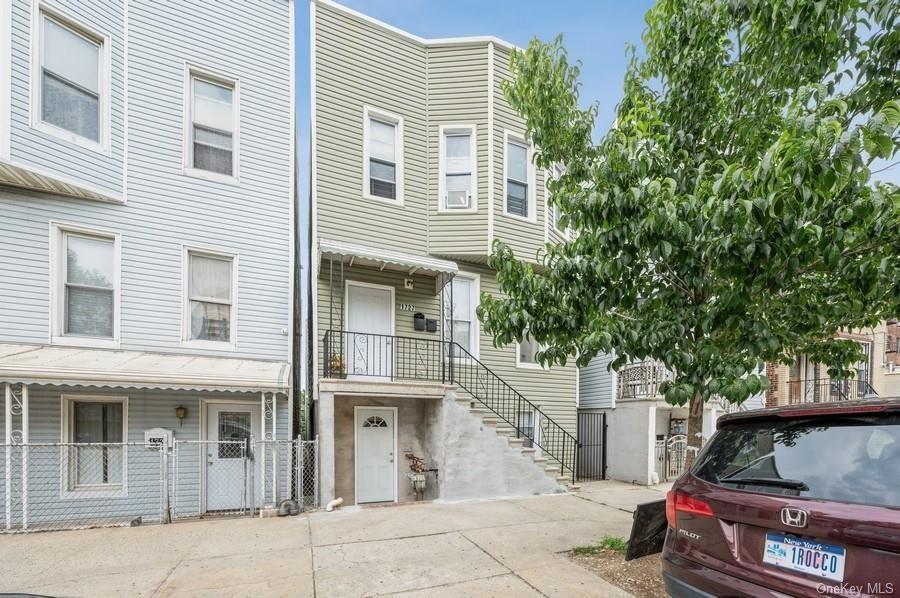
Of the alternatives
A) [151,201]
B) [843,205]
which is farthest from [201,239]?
[843,205]

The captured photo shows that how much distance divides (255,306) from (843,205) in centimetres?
839

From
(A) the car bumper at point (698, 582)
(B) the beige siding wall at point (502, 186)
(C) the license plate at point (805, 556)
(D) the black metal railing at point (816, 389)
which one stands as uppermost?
(B) the beige siding wall at point (502, 186)

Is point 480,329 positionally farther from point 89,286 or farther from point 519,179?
point 89,286

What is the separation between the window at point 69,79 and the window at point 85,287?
160cm

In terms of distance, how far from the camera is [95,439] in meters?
7.56

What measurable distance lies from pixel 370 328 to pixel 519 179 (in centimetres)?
485

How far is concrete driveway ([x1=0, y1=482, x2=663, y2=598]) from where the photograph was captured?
445cm

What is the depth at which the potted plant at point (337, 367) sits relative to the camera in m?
8.64

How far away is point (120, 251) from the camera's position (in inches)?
307

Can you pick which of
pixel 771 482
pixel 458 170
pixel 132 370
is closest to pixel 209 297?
pixel 132 370

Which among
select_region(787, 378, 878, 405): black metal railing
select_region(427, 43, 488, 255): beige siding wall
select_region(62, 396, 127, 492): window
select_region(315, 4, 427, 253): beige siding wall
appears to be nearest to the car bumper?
select_region(427, 43, 488, 255): beige siding wall

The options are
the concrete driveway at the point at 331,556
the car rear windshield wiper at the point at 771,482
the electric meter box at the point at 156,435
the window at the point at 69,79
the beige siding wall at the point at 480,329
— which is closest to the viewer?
the car rear windshield wiper at the point at 771,482

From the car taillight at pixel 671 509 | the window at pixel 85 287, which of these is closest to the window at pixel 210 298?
the window at pixel 85 287

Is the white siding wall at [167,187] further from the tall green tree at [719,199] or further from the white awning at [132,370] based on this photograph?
the tall green tree at [719,199]
